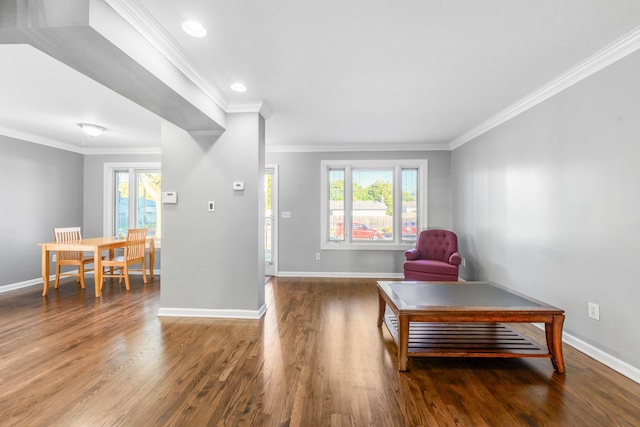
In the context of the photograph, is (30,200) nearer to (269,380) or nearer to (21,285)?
(21,285)

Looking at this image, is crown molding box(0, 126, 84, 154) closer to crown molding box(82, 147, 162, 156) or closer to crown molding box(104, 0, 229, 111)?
crown molding box(82, 147, 162, 156)

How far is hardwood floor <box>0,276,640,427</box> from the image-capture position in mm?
1735

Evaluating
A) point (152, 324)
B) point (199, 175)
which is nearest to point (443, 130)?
point (199, 175)

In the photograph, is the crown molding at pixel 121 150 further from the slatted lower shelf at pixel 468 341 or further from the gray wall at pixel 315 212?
the slatted lower shelf at pixel 468 341

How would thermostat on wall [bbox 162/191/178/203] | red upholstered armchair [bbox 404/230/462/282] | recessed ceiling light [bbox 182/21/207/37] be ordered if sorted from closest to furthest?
recessed ceiling light [bbox 182/21/207/37], thermostat on wall [bbox 162/191/178/203], red upholstered armchair [bbox 404/230/462/282]

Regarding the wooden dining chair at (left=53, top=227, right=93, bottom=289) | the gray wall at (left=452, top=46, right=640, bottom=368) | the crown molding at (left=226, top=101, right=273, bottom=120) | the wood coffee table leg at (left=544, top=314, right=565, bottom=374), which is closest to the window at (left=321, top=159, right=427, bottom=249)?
the gray wall at (left=452, top=46, right=640, bottom=368)

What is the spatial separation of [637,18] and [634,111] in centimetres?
60

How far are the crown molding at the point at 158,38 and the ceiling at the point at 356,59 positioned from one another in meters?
0.01

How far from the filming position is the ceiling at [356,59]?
1.85m

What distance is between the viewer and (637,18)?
1.92m

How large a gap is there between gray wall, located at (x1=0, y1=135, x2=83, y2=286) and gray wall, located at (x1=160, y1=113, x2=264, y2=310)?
319 centimetres

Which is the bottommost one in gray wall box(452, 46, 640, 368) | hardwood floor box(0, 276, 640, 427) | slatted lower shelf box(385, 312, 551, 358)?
hardwood floor box(0, 276, 640, 427)

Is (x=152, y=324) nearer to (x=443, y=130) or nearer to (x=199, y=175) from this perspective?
(x=199, y=175)

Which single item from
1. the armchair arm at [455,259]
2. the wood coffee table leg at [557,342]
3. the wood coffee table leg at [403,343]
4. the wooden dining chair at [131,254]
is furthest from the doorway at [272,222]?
the wood coffee table leg at [557,342]
